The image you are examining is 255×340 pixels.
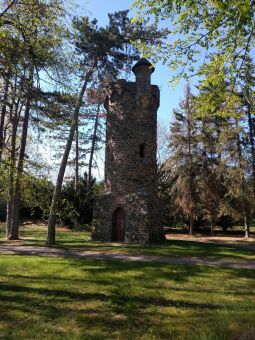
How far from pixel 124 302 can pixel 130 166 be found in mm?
13982

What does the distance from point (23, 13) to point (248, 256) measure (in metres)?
12.4

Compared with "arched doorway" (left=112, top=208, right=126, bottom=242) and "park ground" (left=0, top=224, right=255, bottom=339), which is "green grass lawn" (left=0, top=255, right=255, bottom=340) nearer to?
"park ground" (left=0, top=224, right=255, bottom=339)

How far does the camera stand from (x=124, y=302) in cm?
740

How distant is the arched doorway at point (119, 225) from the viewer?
20.5m

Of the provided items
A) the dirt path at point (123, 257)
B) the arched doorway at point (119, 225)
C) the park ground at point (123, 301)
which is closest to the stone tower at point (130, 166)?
the arched doorway at point (119, 225)

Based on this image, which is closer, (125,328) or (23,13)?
(125,328)

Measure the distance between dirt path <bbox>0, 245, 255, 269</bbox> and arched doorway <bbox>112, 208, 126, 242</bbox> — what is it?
540 centimetres

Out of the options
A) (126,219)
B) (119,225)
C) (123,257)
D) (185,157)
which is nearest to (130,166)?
(126,219)

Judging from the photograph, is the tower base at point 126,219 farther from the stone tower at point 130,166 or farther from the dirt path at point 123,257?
the dirt path at point 123,257

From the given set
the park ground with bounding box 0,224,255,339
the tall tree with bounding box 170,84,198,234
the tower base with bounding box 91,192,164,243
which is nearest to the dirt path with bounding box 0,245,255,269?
the park ground with bounding box 0,224,255,339

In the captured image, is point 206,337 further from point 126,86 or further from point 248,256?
point 126,86

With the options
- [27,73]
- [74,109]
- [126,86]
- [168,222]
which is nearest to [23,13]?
[27,73]

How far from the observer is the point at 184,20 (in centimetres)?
927

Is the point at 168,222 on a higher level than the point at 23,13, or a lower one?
lower
